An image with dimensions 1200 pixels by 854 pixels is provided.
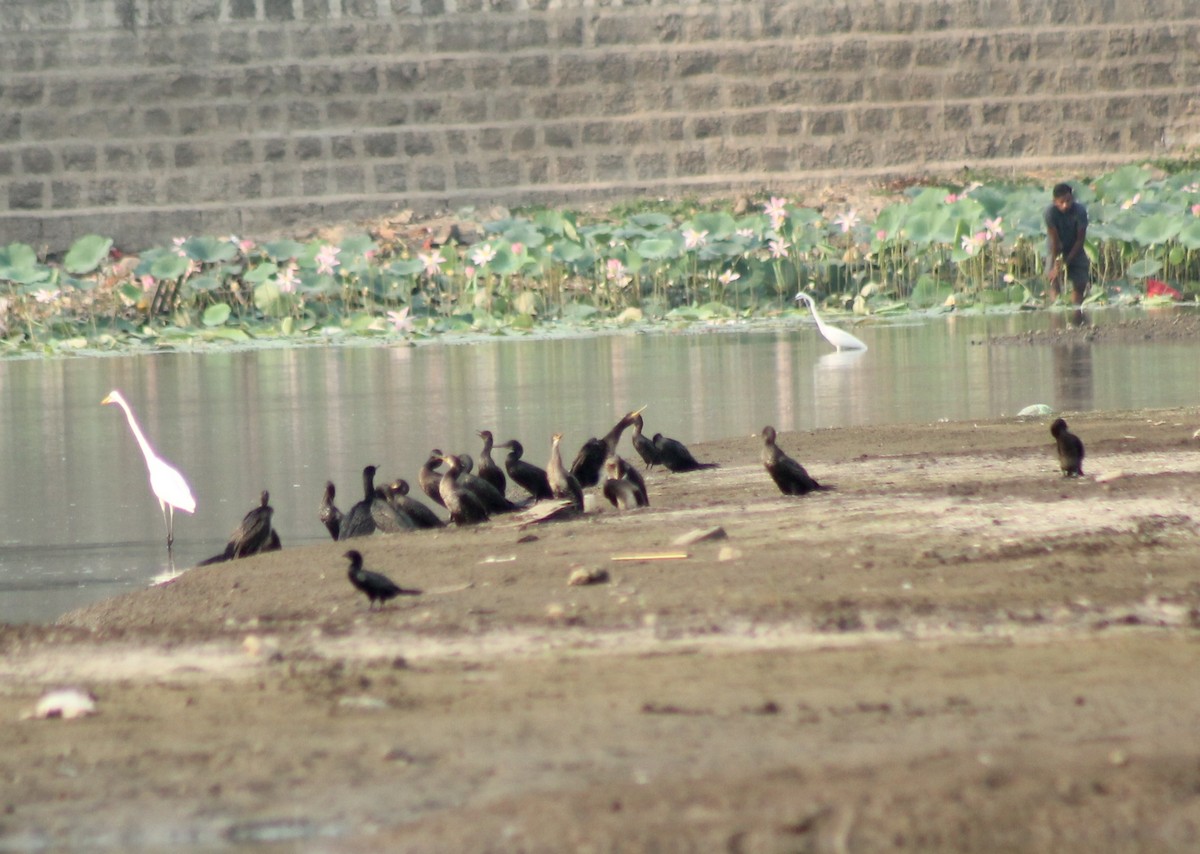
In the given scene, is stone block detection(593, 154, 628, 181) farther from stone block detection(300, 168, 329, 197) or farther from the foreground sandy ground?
the foreground sandy ground

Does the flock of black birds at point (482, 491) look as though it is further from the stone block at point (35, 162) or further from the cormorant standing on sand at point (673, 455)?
the stone block at point (35, 162)

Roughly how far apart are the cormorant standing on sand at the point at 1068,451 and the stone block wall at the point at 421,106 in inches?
772

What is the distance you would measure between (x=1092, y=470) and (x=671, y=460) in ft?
6.11

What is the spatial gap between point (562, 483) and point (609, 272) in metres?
14.3

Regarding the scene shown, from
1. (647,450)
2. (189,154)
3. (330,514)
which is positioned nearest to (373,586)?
(330,514)

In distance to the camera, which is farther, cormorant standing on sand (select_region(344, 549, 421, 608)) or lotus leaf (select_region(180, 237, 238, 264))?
lotus leaf (select_region(180, 237, 238, 264))

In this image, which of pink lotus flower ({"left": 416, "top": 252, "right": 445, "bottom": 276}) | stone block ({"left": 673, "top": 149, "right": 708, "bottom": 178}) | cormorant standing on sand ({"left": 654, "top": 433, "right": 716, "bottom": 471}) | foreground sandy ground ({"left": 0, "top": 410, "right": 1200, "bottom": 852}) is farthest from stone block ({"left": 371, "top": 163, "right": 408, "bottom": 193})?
foreground sandy ground ({"left": 0, "top": 410, "right": 1200, "bottom": 852})

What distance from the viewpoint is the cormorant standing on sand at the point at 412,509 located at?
7.45 m

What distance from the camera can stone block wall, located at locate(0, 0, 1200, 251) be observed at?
2658cm

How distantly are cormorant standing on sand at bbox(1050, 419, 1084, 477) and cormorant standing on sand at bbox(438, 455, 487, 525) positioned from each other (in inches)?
80.3

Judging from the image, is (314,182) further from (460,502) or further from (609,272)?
(460,502)

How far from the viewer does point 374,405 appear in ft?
41.7

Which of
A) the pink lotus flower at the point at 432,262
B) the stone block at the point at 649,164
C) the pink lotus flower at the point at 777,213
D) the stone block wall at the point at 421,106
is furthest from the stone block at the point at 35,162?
the pink lotus flower at the point at 777,213

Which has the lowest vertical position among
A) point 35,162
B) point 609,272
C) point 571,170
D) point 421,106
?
point 609,272
